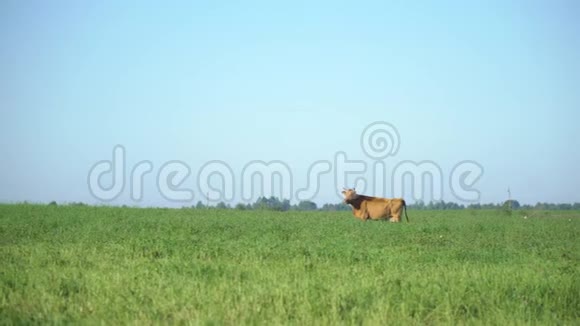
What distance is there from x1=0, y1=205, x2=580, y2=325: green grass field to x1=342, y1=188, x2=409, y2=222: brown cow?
13.7m

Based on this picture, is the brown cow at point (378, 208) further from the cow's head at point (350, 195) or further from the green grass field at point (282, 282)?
the green grass field at point (282, 282)

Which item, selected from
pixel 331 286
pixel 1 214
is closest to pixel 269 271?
pixel 331 286

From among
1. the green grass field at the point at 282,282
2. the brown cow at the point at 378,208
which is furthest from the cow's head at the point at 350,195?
the green grass field at the point at 282,282

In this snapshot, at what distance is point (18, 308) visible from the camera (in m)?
7.92

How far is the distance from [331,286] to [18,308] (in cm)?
397

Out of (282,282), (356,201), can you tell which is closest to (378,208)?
(356,201)

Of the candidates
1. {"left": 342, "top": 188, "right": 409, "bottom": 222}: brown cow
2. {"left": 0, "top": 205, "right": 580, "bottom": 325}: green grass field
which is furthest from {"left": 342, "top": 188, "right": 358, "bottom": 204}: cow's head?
{"left": 0, "top": 205, "right": 580, "bottom": 325}: green grass field

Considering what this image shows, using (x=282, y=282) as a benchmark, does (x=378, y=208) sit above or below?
above

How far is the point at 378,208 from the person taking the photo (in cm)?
3055

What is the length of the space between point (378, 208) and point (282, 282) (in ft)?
71.0

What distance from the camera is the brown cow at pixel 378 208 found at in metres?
30.1

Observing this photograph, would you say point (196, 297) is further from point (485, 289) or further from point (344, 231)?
point (344, 231)

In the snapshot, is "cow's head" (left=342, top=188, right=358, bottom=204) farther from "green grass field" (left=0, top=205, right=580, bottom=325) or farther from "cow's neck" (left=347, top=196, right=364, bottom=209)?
"green grass field" (left=0, top=205, right=580, bottom=325)

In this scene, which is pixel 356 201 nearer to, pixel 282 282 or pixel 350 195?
pixel 350 195
